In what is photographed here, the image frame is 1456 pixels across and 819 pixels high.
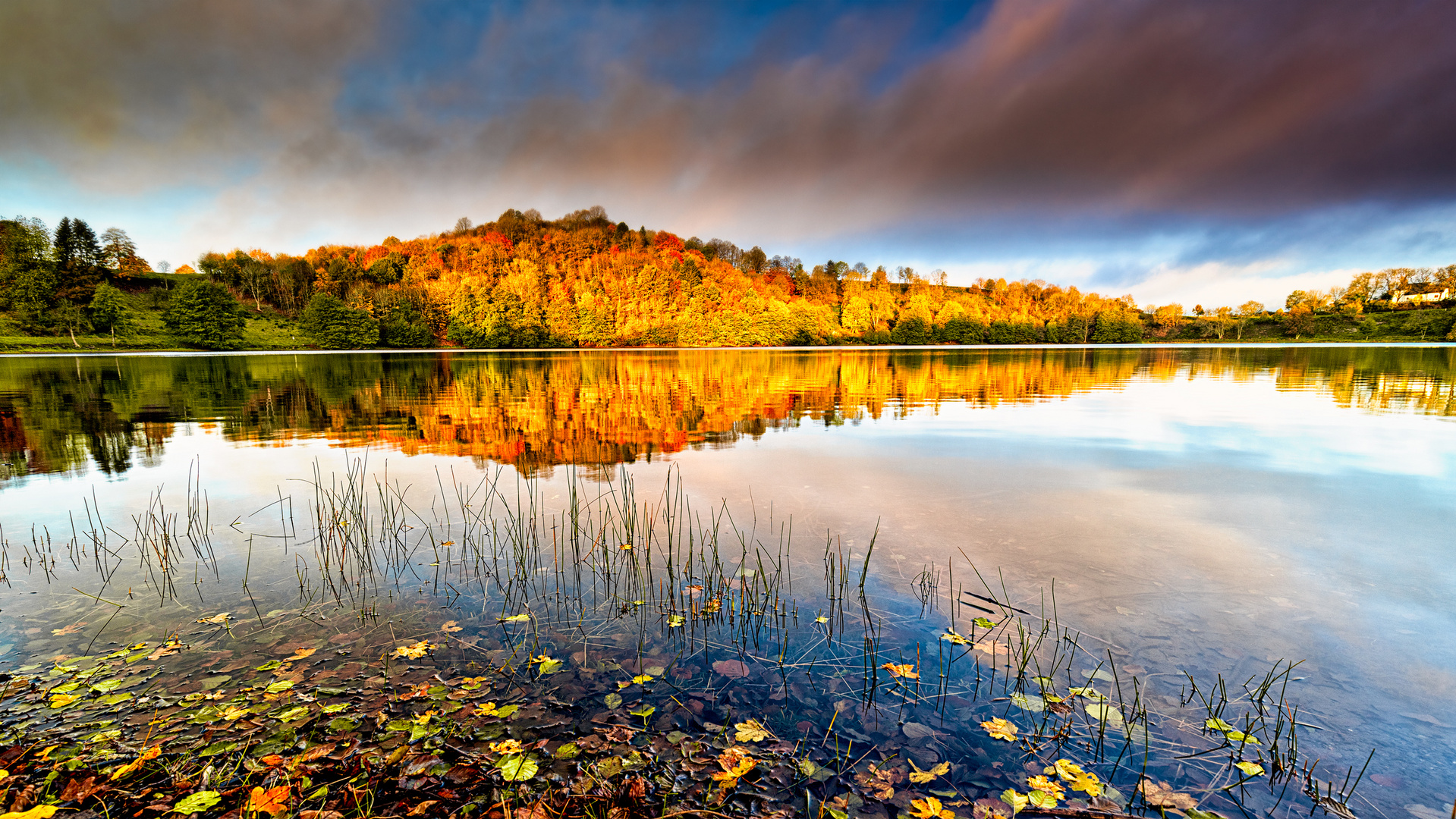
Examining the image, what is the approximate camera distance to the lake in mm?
4230

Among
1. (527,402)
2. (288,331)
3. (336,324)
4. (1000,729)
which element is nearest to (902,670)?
(1000,729)

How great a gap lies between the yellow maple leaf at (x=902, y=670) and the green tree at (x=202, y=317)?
11583 cm

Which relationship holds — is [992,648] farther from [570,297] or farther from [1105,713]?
[570,297]

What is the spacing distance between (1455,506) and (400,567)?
13.1 m

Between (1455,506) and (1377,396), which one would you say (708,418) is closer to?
(1455,506)

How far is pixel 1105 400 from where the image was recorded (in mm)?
21141

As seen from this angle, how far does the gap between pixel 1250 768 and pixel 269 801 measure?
198 inches

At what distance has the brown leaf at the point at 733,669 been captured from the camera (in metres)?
4.08

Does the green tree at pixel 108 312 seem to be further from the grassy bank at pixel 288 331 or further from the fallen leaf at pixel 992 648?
the fallen leaf at pixel 992 648

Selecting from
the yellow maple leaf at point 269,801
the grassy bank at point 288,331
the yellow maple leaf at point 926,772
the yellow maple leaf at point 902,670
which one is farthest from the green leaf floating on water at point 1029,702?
the grassy bank at point 288,331

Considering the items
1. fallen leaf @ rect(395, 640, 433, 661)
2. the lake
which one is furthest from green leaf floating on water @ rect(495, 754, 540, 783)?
the lake

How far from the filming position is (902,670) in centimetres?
410

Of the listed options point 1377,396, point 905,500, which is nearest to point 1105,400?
point 1377,396

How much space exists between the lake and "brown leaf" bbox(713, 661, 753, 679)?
1005mm
